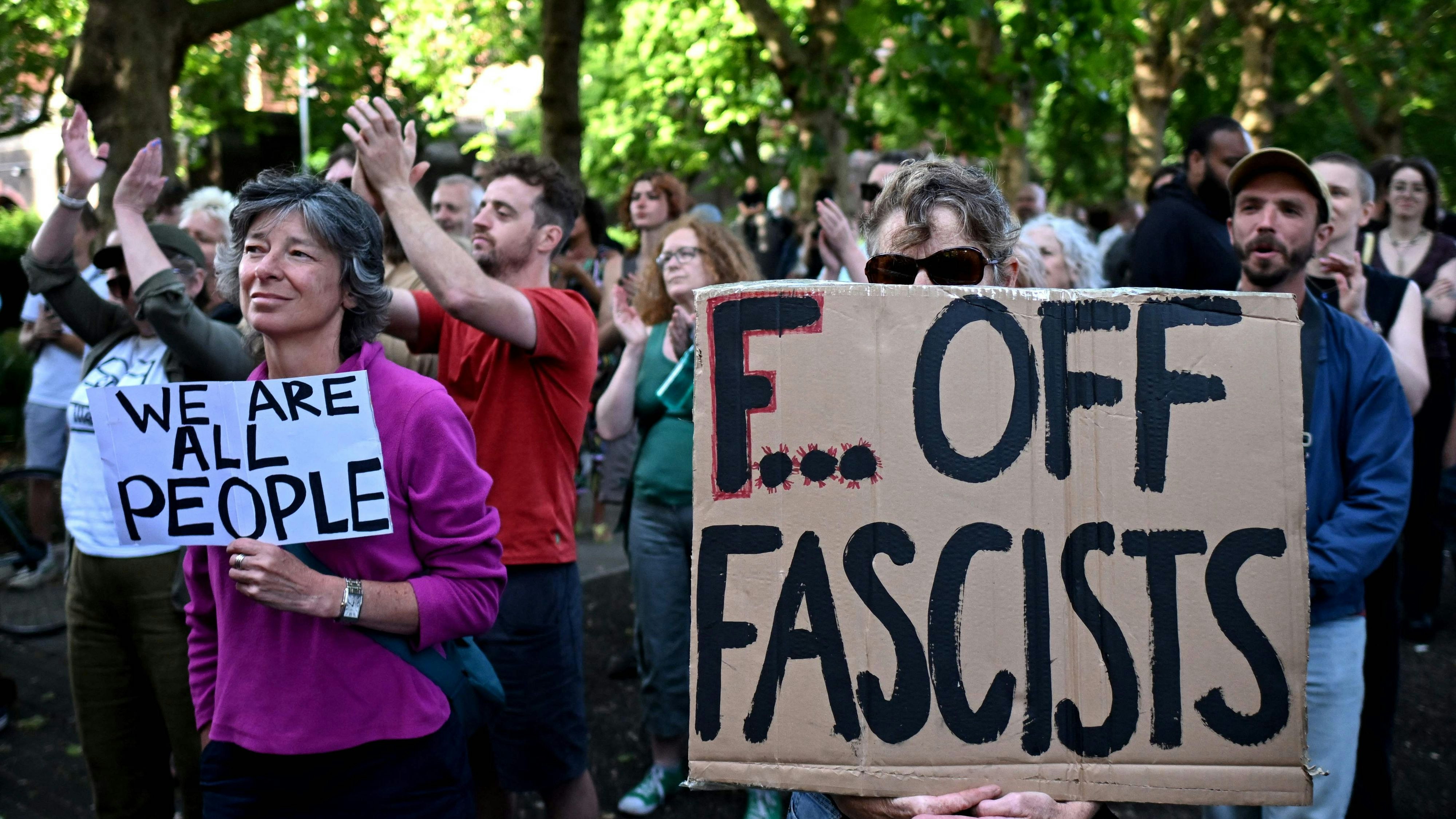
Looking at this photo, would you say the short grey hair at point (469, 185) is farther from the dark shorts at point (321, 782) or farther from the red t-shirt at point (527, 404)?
the dark shorts at point (321, 782)

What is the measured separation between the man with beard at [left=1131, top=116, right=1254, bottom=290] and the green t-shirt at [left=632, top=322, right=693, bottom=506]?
1738 mm

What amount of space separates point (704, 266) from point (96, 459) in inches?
84.6

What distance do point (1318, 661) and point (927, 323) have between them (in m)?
1.74

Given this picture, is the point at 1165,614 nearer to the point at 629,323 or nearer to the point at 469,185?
the point at 629,323

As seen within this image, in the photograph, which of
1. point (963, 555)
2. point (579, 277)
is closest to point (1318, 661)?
point (963, 555)

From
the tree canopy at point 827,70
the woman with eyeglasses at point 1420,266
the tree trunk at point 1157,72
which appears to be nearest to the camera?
the woman with eyeglasses at point 1420,266

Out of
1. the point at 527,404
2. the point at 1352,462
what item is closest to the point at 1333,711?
the point at 1352,462

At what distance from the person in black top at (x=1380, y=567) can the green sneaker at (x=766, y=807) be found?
1.78m

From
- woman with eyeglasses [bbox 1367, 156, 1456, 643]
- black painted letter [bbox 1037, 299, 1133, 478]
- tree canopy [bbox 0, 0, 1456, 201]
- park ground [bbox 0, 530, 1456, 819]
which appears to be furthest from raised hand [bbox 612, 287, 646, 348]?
woman with eyeglasses [bbox 1367, 156, 1456, 643]

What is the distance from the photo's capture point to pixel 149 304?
10.6ft

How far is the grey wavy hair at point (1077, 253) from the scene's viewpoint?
550 cm

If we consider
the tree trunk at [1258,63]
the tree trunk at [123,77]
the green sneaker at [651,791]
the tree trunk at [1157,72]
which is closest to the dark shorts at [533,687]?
the green sneaker at [651,791]

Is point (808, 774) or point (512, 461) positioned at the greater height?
point (512, 461)

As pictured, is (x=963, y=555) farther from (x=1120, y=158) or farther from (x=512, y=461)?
(x=1120, y=158)
